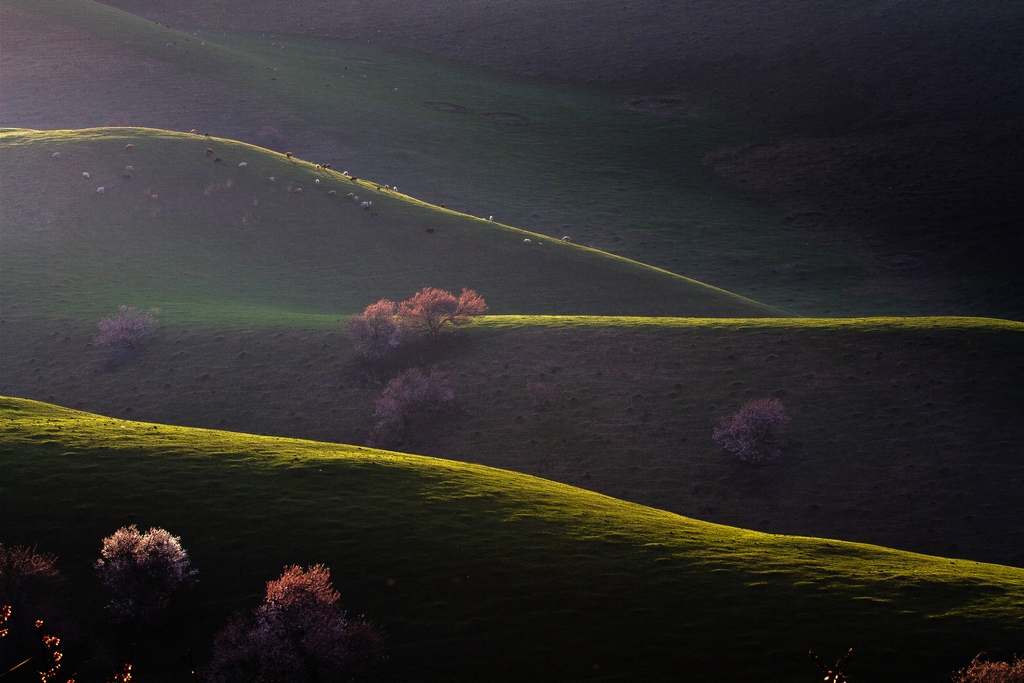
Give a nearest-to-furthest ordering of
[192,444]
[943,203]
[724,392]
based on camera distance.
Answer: [192,444], [724,392], [943,203]

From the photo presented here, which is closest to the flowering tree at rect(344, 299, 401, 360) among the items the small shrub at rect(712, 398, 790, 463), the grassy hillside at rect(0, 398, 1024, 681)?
the grassy hillside at rect(0, 398, 1024, 681)

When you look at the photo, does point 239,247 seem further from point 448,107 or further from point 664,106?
point 664,106

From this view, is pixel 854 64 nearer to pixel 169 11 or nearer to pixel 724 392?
pixel 724 392

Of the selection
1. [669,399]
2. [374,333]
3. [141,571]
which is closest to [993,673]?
[141,571]

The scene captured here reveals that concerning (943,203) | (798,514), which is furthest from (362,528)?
(943,203)

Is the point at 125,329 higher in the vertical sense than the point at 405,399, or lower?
lower

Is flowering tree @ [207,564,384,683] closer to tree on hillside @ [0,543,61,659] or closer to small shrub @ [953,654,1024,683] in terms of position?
tree on hillside @ [0,543,61,659]
